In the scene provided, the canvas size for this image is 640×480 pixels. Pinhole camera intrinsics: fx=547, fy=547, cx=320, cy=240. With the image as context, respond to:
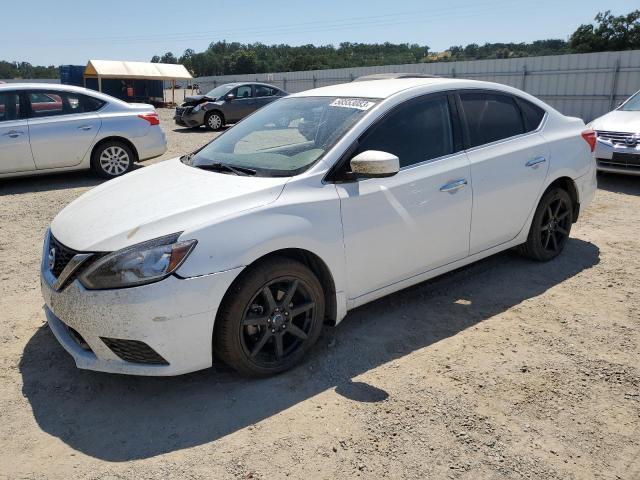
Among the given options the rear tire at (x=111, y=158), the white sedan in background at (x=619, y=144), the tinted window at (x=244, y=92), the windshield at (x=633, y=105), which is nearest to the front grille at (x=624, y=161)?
the white sedan in background at (x=619, y=144)

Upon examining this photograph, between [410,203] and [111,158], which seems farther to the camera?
[111,158]

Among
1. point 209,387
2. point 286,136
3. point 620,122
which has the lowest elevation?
point 209,387

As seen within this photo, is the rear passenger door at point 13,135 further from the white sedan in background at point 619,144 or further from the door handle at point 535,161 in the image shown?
the white sedan in background at point 619,144

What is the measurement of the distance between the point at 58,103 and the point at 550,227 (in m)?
7.54

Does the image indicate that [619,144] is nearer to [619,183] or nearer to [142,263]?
[619,183]

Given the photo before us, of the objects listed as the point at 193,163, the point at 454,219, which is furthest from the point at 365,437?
the point at 193,163

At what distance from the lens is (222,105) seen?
17578 mm

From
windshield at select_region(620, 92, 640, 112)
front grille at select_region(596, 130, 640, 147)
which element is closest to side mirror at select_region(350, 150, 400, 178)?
front grille at select_region(596, 130, 640, 147)

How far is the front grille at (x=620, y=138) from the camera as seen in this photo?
8.22 m

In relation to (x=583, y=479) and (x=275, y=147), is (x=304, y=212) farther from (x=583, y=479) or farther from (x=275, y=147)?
(x=583, y=479)

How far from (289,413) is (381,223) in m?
1.32

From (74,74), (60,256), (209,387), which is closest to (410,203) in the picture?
(209,387)

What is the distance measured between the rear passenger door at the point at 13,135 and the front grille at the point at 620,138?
8.95 meters

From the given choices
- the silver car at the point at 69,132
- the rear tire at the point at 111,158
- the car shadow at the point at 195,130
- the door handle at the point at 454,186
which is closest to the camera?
the door handle at the point at 454,186
